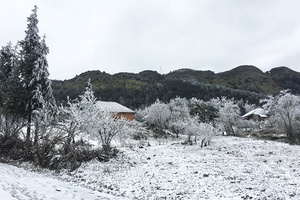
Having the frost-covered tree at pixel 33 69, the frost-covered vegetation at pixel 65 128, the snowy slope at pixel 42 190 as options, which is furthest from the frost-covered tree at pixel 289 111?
the snowy slope at pixel 42 190

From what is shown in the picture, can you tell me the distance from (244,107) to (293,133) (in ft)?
177

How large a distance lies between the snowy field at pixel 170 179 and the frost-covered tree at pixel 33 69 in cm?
1026

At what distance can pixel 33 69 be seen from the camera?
25.6 m

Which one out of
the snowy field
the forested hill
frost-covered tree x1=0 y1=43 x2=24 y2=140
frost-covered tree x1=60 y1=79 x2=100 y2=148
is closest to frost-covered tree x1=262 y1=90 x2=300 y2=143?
the snowy field

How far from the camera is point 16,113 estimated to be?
25234 millimetres

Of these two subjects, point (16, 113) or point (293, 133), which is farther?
point (293, 133)

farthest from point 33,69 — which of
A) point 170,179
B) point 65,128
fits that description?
point 170,179

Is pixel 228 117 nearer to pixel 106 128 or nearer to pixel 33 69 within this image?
pixel 106 128

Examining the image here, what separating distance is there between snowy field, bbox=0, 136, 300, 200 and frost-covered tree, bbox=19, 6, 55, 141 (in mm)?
10256

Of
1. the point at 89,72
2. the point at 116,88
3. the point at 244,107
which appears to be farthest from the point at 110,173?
the point at 89,72

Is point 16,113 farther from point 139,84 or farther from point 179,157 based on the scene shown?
point 139,84

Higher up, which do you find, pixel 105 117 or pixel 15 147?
pixel 105 117

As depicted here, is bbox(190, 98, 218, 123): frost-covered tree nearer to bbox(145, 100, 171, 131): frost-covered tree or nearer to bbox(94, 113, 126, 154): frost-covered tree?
bbox(145, 100, 171, 131): frost-covered tree

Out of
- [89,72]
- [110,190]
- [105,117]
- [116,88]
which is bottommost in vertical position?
[110,190]
